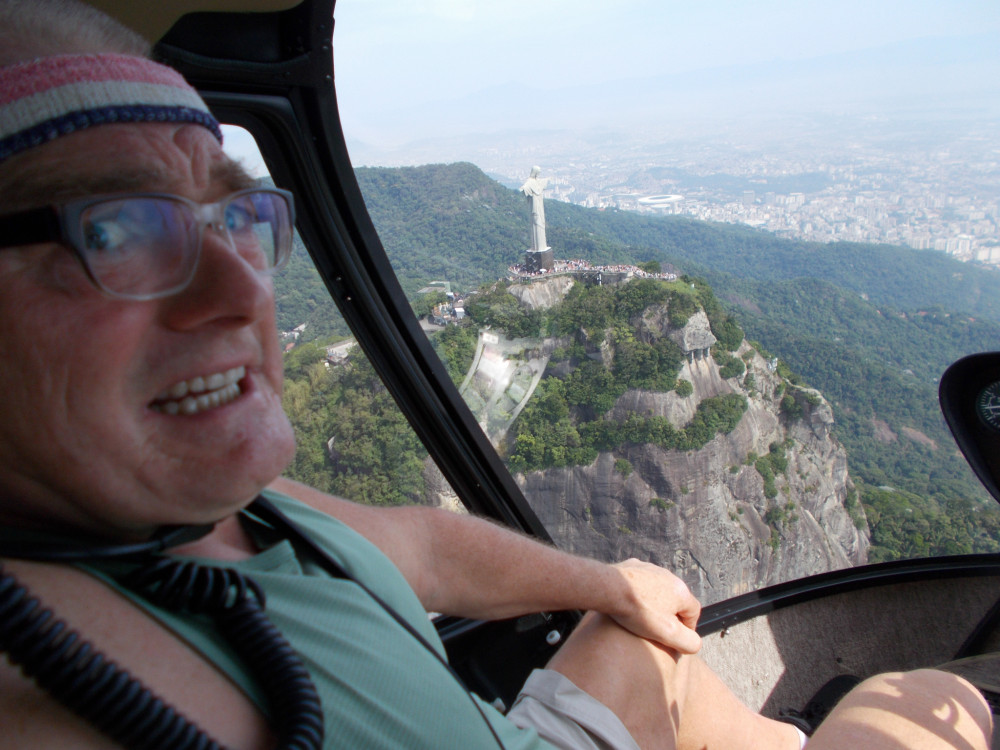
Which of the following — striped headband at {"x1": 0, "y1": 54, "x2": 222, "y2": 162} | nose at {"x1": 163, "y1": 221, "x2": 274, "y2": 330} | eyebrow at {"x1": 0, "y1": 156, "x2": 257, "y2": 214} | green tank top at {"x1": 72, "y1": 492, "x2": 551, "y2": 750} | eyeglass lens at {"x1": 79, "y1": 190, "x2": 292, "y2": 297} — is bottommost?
green tank top at {"x1": 72, "y1": 492, "x2": 551, "y2": 750}

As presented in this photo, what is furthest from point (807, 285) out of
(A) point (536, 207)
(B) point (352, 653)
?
(B) point (352, 653)

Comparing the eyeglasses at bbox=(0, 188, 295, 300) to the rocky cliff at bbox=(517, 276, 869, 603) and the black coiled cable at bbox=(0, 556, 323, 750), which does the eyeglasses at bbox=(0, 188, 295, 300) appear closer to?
the black coiled cable at bbox=(0, 556, 323, 750)

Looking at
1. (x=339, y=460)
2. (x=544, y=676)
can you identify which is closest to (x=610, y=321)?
(x=339, y=460)

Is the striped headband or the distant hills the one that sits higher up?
the striped headband

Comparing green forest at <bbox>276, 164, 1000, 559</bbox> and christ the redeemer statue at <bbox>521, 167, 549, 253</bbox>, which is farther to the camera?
christ the redeemer statue at <bbox>521, 167, 549, 253</bbox>

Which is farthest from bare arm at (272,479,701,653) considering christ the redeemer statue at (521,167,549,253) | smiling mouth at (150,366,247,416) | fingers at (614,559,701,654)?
christ the redeemer statue at (521,167,549,253)

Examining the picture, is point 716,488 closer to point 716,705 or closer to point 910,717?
point 716,705
